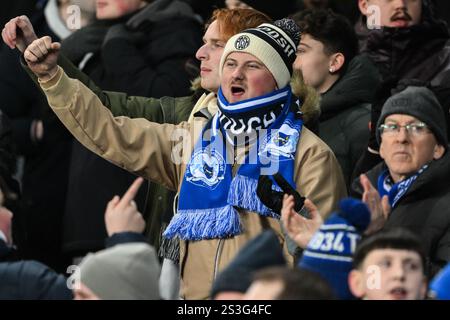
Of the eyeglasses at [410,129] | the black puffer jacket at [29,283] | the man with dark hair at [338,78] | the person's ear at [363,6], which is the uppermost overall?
the person's ear at [363,6]

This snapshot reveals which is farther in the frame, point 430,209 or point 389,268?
point 430,209

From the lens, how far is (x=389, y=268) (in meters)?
7.33

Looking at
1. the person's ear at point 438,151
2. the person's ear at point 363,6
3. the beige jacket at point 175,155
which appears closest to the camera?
the beige jacket at point 175,155

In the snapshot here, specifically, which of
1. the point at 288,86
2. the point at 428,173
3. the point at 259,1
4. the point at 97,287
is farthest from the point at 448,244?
the point at 259,1

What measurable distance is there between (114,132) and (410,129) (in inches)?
60.4

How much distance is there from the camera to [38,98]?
1127 cm

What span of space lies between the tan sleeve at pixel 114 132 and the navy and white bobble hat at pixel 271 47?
1.71 ft

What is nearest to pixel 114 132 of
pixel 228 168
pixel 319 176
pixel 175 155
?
pixel 175 155

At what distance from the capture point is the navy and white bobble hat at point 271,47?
8844 mm

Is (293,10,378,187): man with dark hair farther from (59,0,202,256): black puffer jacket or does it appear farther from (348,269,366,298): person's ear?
(348,269,366,298): person's ear

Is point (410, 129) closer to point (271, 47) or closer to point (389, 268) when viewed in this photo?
point (271, 47)

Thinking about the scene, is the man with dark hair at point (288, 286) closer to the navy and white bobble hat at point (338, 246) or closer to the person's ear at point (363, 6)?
the navy and white bobble hat at point (338, 246)

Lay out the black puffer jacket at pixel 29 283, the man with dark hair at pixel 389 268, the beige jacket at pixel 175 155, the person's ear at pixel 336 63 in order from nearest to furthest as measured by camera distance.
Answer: the man with dark hair at pixel 389 268 < the black puffer jacket at pixel 29 283 < the beige jacket at pixel 175 155 < the person's ear at pixel 336 63

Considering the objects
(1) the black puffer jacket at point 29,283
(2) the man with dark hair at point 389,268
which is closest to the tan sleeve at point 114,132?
(1) the black puffer jacket at point 29,283
